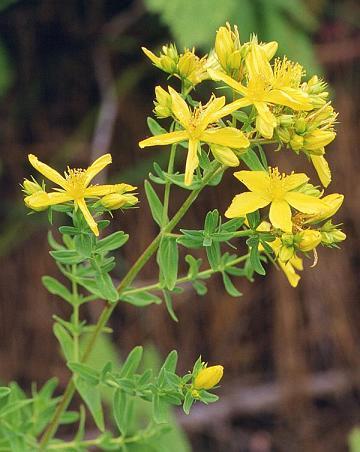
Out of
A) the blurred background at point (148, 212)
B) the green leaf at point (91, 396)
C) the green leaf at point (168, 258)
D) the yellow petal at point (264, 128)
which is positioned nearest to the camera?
the yellow petal at point (264, 128)

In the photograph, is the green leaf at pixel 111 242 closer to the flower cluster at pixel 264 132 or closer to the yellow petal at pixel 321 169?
the flower cluster at pixel 264 132

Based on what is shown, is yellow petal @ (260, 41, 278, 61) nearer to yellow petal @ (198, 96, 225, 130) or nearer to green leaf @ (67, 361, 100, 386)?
yellow petal @ (198, 96, 225, 130)

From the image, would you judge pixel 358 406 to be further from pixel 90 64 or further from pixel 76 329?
pixel 76 329

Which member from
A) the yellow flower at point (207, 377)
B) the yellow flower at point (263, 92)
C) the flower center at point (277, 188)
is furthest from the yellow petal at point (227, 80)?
the yellow flower at point (207, 377)

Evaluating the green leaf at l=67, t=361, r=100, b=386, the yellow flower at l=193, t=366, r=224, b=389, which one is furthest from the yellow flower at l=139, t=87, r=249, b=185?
the green leaf at l=67, t=361, r=100, b=386

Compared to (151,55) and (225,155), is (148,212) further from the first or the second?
(225,155)

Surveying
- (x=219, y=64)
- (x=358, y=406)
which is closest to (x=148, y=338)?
(x=358, y=406)

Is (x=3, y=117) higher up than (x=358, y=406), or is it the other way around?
(x=3, y=117)
